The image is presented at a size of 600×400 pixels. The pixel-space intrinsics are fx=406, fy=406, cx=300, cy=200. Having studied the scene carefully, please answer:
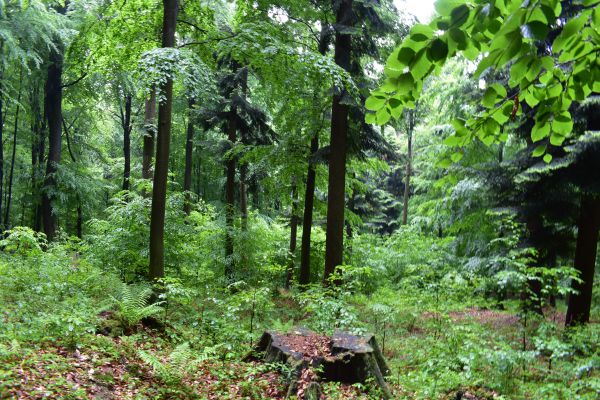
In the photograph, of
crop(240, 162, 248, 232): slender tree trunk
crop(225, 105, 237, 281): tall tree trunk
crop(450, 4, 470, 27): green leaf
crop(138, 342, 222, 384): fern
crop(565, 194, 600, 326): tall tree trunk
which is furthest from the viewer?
crop(240, 162, 248, 232): slender tree trunk

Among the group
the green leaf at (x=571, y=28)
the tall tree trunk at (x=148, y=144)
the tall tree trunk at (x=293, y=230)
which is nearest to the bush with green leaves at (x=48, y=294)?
the tall tree trunk at (x=148, y=144)

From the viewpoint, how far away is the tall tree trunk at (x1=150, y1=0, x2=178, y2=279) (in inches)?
291

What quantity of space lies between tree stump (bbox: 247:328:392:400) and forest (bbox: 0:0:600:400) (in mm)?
35

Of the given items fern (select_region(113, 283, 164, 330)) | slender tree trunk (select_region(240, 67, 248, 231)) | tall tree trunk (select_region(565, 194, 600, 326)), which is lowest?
fern (select_region(113, 283, 164, 330))

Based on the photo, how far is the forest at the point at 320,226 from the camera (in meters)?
1.76

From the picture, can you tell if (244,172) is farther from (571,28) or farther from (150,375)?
(571,28)

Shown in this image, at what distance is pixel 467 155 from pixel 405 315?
227 inches

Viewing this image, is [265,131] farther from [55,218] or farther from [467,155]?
[55,218]

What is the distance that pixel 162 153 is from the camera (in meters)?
7.51

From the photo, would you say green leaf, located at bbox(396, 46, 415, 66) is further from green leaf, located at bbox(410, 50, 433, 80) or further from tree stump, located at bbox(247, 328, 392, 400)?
tree stump, located at bbox(247, 328, 392, 400)

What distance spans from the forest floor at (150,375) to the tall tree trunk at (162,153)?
1.61 meters

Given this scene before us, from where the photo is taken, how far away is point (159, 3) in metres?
8.71

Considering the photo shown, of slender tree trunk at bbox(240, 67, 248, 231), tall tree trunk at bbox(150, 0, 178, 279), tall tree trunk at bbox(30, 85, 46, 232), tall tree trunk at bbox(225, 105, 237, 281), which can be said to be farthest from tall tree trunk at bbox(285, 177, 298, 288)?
tall tree trunk at bbox(30, 85, 46, 232)

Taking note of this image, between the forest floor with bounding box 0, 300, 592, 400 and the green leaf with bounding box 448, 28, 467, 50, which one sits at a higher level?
the green leaf with bounding box 448, 28, 467, 50
